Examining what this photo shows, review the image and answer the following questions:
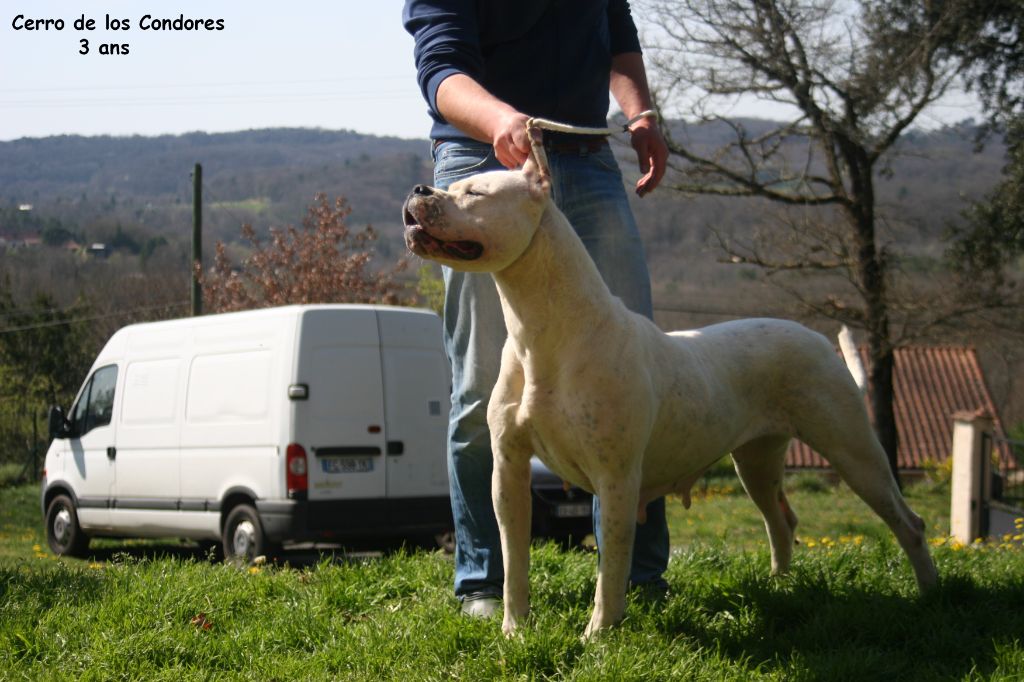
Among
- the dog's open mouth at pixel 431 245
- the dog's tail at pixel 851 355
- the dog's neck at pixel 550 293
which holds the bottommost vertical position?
the dog's tail at pixel 851 355

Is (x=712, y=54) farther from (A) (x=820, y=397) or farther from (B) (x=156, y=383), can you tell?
(A) (x=820, y=397)

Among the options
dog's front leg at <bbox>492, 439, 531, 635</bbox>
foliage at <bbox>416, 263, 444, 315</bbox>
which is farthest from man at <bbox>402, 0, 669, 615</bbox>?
foliage at <bbox>416, 263, 444, 315</bbox>

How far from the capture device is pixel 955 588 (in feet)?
14.1

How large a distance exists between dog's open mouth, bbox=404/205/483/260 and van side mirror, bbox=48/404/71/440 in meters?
12.0

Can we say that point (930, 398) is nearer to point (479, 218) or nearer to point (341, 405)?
point (341, 405)

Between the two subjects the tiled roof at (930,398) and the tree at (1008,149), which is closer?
the tree at (1008,149)

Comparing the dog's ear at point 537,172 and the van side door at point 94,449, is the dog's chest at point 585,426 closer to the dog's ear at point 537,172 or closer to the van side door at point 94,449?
the dog's ear at point 537,172

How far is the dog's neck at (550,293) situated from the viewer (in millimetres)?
3639

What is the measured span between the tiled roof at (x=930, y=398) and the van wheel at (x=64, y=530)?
2471 centimetres

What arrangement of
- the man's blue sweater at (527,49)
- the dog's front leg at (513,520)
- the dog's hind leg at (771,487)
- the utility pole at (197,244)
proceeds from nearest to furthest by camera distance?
the dog's front leg at (513,520)
the man's blue sweater at (527,49)
the dog's hind leg at (771,487)
the utility pole at (197,244)

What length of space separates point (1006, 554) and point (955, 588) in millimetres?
1455

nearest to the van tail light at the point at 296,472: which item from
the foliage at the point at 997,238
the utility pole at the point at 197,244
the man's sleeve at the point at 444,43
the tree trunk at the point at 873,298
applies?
the man's sleeve at the point at 444,43

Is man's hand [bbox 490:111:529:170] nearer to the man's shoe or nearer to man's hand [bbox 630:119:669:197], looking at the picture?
man's hand [bbox 630:119:669:197]

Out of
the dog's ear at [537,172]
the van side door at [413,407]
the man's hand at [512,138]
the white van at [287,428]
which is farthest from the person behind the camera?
the van side door at [413,407]
